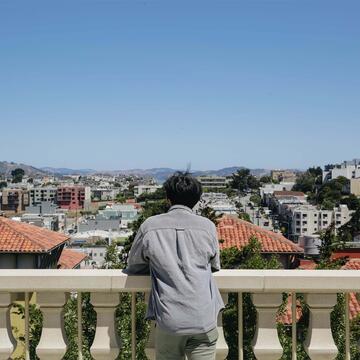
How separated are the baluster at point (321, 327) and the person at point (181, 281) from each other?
25.0 inches

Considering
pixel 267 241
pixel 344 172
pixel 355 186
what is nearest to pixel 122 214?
pixel 355 186

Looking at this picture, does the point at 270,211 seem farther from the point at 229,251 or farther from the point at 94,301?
the point at 94,301

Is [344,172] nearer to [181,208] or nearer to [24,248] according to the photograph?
[24,248]

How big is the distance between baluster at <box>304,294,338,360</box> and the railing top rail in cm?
6

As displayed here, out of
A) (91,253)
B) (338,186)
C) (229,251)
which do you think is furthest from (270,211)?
(229,251)

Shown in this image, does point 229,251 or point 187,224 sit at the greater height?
point 187,224

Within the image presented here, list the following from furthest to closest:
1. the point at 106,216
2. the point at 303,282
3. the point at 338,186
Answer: the point at 338,186 → the point at 106,216 → the point at 303,282

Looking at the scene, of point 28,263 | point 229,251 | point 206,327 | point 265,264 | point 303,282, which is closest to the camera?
point 206,327

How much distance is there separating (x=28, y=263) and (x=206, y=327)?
911 inches

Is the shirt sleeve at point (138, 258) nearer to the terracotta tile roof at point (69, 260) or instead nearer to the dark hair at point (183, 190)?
the dark hair at point (183, 190)

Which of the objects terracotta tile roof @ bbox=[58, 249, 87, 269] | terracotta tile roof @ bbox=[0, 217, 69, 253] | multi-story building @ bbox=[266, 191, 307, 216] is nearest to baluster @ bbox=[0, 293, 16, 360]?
terracotta tile roof @ bbox=[0, 217, 69, 253]

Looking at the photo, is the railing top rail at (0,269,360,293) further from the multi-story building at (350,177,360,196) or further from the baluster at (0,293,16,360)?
the multi-story building at (350,177,360,196)

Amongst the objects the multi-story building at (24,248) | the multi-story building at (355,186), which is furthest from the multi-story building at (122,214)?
the multi-story building at (24,248)

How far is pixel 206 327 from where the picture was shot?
3.03 m
